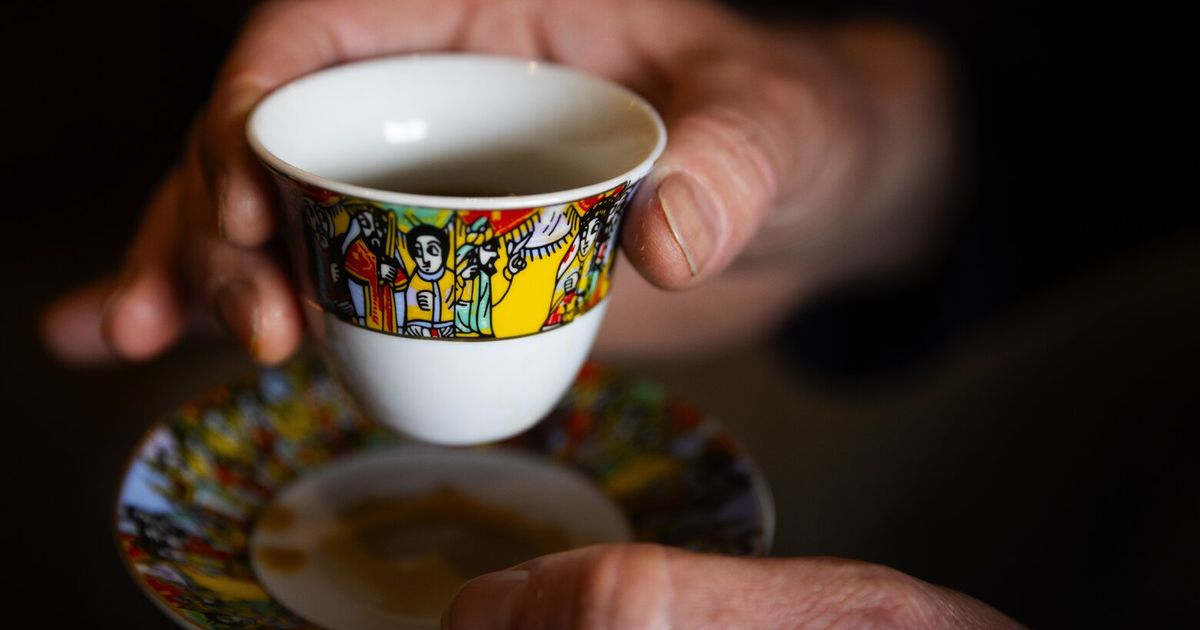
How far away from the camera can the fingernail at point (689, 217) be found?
1.87 ft

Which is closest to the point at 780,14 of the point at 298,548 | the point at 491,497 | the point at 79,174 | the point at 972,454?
the point at 972,454

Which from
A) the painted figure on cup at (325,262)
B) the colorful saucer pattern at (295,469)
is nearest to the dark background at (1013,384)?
the colorful saucer pattern at (295,469)

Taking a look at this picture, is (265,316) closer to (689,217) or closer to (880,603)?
(689,217)

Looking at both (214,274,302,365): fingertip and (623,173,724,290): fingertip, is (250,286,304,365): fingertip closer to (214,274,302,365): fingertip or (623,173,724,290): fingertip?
(214,274,302,365): fingertip

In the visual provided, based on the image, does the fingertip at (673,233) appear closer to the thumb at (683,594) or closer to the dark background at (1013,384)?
the thumb at (683,594)

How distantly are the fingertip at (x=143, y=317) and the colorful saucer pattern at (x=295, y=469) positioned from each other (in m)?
0.09

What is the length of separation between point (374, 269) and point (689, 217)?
0.20 m

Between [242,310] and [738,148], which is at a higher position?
[738,148]

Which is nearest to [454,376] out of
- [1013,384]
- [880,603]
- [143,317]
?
[880,603]

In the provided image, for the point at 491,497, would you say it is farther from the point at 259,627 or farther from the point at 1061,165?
the point at 1061,165

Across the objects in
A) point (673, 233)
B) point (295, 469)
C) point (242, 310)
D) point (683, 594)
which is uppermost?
point (673, 233)

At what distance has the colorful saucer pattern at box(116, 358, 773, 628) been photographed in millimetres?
602

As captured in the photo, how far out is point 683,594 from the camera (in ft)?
1.53

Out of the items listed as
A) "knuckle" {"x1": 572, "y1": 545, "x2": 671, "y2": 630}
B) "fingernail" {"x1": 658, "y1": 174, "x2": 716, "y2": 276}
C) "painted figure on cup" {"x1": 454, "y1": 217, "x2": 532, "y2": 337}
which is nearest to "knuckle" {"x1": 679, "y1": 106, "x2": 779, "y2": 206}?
"fingernail" {"x1": 658, "y1": 174, "x2": 716, "y2": 276}
